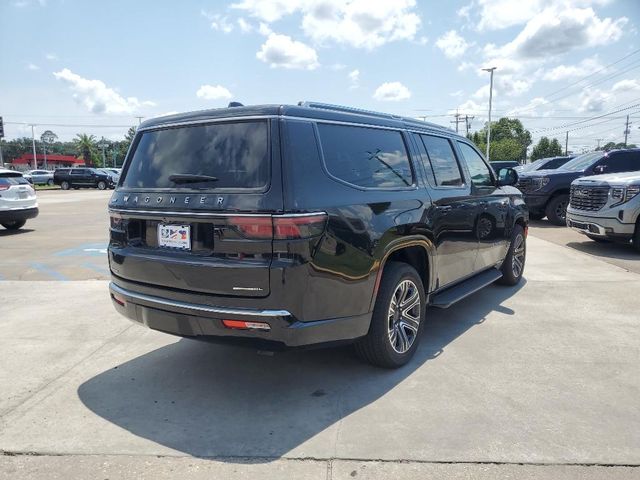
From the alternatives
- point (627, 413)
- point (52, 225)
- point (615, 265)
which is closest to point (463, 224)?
point (627, 413)

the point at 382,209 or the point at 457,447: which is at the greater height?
the point at 382,209

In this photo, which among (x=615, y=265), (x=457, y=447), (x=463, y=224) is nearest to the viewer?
(x=457, y=447)

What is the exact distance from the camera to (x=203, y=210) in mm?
3059

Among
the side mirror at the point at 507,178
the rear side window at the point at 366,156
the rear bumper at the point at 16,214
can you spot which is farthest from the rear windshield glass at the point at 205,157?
the rear bumper at the point at 16,214

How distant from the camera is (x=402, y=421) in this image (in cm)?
309

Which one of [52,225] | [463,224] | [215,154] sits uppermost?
[215,154]

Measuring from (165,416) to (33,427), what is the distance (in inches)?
31.5

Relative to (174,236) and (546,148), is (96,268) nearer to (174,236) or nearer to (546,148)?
(174,236)

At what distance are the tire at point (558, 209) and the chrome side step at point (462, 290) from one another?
836 centimetres

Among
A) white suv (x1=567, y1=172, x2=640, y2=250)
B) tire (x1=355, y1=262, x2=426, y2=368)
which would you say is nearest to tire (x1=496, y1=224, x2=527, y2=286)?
tire (x1=355, y1=262, x2=426, y2=368)

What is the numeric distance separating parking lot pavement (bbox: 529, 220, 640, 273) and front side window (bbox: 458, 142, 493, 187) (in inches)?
138

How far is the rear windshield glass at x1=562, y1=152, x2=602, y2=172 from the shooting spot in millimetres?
13000

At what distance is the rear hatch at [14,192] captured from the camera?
38.9ft

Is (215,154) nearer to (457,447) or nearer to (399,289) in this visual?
(399,289)
